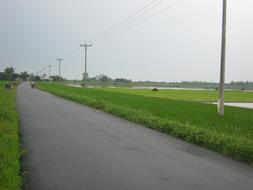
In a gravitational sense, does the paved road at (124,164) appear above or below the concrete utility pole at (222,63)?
below

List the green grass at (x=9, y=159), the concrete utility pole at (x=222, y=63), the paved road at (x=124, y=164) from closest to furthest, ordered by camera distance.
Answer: the green grass at (x=9, y=159) → the paved road at (x=124, y=164) → the concrete utility pole at (x=222, y=63)

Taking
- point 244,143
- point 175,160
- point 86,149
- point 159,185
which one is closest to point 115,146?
point 86,149

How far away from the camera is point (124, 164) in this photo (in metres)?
9.26

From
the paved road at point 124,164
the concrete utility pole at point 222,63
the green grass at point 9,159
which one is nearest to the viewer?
the green grass at point 9,159

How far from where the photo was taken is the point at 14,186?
7039 mm

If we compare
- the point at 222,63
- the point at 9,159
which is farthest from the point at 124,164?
the point at 222,63

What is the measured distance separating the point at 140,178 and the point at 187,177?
3.12ft

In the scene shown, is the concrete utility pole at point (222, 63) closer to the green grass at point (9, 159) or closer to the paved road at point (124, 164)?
the paved road at point (124, 164)

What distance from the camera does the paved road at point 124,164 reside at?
745 centimetres

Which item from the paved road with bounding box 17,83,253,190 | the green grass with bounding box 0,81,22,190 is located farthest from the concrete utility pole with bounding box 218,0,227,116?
the green grass with bounding box 0,81,22,190

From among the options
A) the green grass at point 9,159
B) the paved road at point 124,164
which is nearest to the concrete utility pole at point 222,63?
the paved road at point 124,164

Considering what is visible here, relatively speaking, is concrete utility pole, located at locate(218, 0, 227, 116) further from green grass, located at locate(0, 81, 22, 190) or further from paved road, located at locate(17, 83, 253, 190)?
green grass, located at locate(0, 81, 22, 190)

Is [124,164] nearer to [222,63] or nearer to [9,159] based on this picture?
[9,159]

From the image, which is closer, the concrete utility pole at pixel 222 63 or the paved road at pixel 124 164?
the paved road at pixel 124 164
